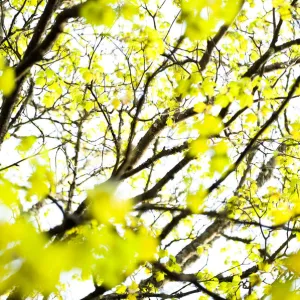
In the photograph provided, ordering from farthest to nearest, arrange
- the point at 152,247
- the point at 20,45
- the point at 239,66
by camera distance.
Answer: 1. the point at 20,45
2. the point at 239,66
3. the point at 152,247

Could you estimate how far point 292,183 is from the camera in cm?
435

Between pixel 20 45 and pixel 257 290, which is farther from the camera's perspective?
pixel 20 45

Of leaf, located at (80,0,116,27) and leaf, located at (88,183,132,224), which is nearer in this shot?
leaf, located at (88,183,132,224)

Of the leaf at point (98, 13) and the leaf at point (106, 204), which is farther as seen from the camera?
the leaf at point (98, 13)

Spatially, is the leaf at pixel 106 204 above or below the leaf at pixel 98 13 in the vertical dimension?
below

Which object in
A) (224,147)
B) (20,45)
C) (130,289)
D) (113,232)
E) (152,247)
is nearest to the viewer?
(152,247)

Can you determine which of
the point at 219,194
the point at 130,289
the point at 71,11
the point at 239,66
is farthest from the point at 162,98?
the point at 71,11

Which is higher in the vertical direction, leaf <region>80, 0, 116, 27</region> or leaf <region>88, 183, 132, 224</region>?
leaf <region>80, 0, 116, 27</region>

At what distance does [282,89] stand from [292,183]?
78.1 inches

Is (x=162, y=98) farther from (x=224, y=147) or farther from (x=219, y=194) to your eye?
(x=224, y=147)

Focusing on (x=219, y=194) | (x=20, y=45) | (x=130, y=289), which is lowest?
(x=130, y=289)

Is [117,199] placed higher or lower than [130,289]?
lower

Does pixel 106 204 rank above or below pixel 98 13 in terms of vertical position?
below

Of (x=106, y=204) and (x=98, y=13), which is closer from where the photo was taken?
(x=106, y=204)
